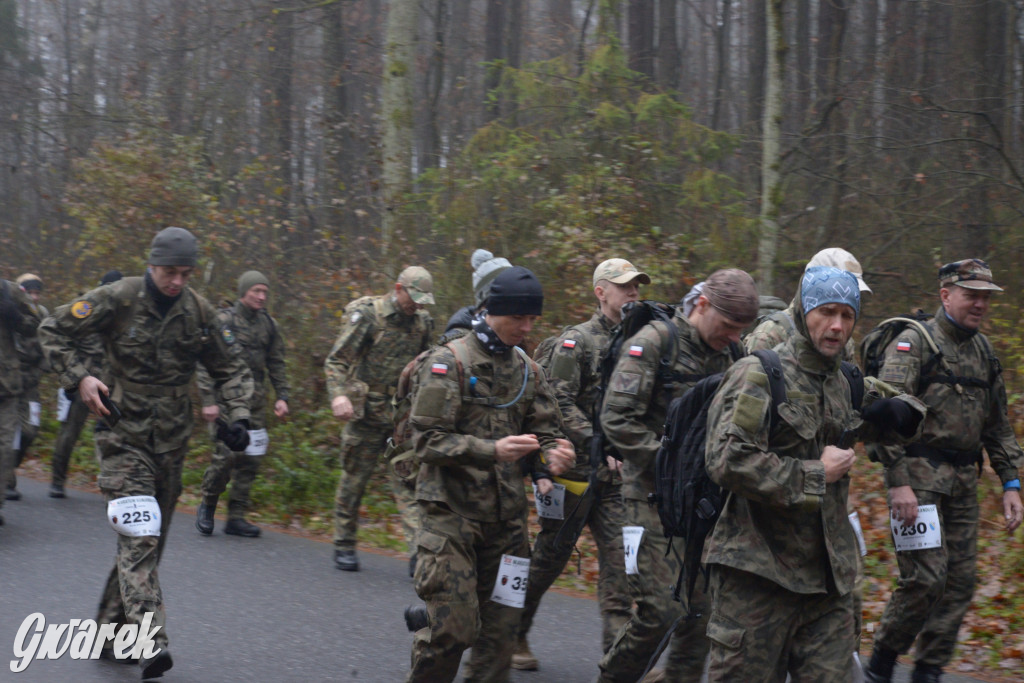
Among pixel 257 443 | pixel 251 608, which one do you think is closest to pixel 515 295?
pixel 251 608

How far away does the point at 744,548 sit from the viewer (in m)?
3.93

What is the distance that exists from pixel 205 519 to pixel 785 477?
741cm

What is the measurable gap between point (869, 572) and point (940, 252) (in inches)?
203

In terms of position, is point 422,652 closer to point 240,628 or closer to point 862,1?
point 240,628

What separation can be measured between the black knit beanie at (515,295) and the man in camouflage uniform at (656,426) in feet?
2.37

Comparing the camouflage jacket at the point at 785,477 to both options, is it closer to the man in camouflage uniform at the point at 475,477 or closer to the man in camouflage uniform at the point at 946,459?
the man in camouflage uniform at the point at 475,477

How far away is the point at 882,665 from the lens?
19.0ft

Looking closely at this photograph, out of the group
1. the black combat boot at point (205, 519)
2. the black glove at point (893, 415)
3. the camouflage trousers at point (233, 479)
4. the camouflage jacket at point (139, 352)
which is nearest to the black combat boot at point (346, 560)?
the camouflage trousers at point (233, 479)

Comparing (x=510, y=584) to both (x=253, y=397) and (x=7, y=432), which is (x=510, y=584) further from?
(x=7, y=432)

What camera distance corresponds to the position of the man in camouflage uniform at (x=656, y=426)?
4.93 m

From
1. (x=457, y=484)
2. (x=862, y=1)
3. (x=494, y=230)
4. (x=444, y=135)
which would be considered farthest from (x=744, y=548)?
(x=444, y=135)

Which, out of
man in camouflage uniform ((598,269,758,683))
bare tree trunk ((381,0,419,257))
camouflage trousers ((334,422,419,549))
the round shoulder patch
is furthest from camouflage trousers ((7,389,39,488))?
man in camouflage uniform ((598,269,758,683))

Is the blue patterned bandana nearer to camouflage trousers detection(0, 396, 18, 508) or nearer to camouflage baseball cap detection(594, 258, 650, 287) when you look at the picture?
camouflage baseball cap detection(594, 258, 650, 287)

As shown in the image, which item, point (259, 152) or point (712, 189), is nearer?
point (712, 189)
